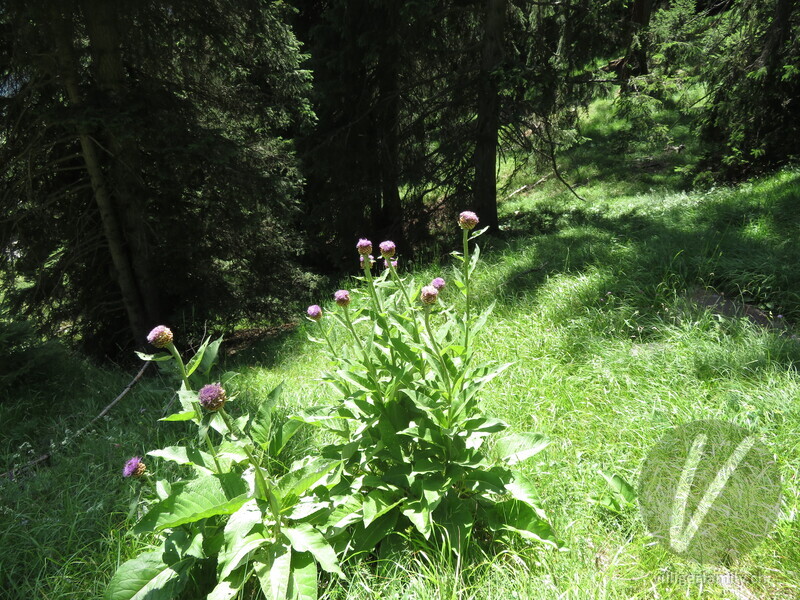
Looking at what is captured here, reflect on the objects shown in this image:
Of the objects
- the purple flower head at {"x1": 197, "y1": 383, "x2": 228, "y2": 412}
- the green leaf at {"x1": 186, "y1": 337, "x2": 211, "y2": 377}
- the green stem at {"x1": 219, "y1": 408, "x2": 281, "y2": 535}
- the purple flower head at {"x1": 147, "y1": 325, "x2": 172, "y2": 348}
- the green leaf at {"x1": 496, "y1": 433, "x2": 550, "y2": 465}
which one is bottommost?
the green leaf at {"x1": 496, "y1": 433, "x2": 550, "y2": 465}

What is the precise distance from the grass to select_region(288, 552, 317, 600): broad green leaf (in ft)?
0.63

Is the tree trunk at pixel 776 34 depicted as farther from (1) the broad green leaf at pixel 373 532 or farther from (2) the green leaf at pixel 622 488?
(1) the broad green leaf at pixel 373 532

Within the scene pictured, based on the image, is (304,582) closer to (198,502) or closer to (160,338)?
(198,502)

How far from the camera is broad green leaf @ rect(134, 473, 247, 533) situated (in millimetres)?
1470

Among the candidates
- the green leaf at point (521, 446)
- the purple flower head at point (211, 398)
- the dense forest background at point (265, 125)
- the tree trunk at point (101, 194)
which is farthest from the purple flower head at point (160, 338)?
the tree trunk at point (101, 194)

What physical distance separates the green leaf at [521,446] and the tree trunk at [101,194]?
15.9ft

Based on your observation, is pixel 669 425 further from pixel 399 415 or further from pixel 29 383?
pixel 29 383

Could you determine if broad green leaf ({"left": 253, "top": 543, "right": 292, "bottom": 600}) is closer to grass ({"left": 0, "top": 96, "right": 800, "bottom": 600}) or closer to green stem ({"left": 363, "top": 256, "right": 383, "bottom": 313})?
grass ({"left": 0, "top": 96, "right": 800, "bottom": 600})

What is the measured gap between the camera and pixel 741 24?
7508 mm

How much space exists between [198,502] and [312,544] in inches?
16.1

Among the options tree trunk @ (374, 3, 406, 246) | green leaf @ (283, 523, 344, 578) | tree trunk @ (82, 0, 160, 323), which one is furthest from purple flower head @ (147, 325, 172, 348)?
tree trunk @ (374, 3, 406, 246)

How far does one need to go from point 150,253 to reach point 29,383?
216 centimetres

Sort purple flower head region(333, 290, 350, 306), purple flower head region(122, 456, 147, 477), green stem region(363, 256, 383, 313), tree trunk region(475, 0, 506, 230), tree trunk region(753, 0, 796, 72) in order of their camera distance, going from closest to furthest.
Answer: purple flower head region(122, 456, 147, 477)
purple flower head region(333, 290, 350, 306)
green stem region(363, 256, 383, 313)
tree trunk region(753, 0, 796, 72)
tree trunk region(475, 0, 506, 230)

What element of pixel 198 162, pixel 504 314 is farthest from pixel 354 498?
pixel 198 162
